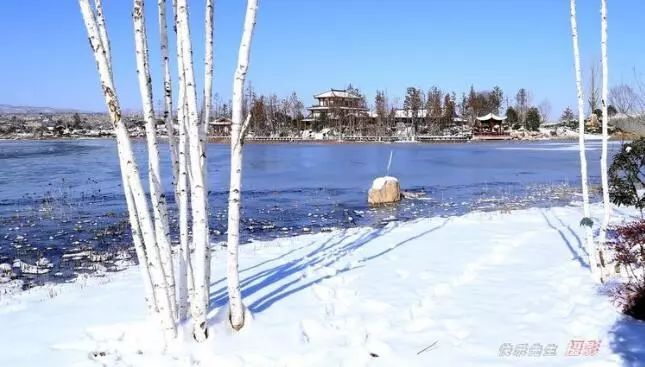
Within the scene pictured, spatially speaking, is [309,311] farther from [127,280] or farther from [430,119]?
[430,119]

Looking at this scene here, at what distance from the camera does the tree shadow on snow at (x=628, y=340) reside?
367cm

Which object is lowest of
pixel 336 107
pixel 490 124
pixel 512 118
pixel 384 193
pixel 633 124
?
pixel 384 193

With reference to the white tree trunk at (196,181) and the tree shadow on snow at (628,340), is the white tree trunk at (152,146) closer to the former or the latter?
the white tree trunk at (196,181)

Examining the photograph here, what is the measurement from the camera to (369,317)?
4715mm

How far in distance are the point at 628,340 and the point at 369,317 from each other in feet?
6.59

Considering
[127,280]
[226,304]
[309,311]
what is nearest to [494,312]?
[309,311]

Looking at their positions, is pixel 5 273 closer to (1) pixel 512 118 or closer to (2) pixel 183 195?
(2) pixel 183 195

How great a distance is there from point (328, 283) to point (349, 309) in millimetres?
958

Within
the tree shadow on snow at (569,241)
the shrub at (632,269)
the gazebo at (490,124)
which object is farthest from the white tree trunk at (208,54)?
the gazebo at (490,124)

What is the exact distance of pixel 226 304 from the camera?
491cm

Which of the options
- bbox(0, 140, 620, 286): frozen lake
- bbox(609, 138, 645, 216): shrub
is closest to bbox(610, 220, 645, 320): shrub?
bbox(609, 138, 645, 216): shrub

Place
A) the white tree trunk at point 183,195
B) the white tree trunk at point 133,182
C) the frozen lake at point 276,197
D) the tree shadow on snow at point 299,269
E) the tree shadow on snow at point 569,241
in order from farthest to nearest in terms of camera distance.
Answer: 1. the frozen lake at point 276,197
2. the tree shadow on snow at point 569,241
3. the tree shadow on snow at point 299,269
4. the white tree trunk at point 183,195
5. the white tree trunk at point 133,182

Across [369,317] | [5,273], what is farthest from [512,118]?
[369,317]

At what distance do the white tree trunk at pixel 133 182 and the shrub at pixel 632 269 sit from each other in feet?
12.4
